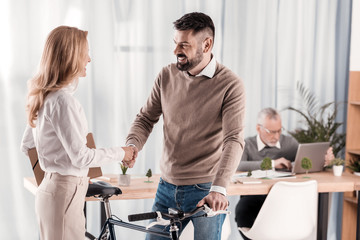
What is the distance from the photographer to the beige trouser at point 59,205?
80.5 inches

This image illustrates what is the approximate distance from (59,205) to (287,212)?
1856 mm

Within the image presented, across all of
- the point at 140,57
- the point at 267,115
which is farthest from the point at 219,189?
the point at 140,57

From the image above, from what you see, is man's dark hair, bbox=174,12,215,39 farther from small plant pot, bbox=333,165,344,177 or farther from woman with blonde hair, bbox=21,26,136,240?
small plant pot, bbox=333,165,344,177

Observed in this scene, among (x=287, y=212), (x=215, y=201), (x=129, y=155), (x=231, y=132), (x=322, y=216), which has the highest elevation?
(x=231, y=132)

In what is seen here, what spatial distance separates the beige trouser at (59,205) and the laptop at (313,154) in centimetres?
222

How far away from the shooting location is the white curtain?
14.1 ft

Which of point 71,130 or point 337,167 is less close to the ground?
point 71,130

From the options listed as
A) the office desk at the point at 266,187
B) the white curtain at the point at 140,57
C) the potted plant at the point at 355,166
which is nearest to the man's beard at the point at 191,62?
the office desk at the point at 266,187

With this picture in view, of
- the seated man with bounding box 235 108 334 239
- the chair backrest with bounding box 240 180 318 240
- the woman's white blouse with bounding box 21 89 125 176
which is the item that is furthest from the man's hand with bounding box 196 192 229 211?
the seated man with bounding box 235 108 334 239

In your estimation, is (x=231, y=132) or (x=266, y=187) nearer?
(x=231, y=132)

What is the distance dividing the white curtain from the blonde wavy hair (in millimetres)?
2372

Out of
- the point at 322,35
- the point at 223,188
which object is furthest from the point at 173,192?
the point at 322,35

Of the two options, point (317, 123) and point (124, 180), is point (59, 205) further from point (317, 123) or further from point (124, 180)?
point (317, 123)

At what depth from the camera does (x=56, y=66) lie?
2033mm
